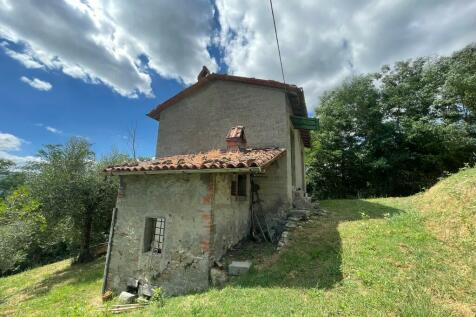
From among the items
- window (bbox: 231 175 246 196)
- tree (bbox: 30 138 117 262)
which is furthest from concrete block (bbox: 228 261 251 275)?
tree (bbox: 30 138 117 262)

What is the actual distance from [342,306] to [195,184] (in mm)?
4647

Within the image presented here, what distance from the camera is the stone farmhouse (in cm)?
685

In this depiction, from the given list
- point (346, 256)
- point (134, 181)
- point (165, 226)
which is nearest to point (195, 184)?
point (165, 226)

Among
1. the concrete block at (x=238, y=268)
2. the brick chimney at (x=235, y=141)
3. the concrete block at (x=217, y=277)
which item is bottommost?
the concrete block at (x=217, y=277)

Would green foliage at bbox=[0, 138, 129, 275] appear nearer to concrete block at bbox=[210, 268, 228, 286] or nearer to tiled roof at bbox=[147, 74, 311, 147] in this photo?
tiled roof at bbox=[147, 74, 311, 147]

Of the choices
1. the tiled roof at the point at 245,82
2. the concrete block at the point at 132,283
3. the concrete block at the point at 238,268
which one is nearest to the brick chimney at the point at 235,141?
the tiled roof at the point at 245,82

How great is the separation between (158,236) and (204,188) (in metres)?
2.47

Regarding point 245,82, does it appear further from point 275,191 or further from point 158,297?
point 158,297

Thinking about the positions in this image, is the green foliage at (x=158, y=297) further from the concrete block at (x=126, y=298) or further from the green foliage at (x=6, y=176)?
the green foliage at (x=6, y=176)

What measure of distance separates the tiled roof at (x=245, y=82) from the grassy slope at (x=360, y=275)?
5.57 metres

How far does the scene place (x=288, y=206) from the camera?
9.91m

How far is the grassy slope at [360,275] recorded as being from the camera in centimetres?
449

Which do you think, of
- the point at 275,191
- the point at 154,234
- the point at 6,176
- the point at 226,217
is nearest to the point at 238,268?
the point at 226,217

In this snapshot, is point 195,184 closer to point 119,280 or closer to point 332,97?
point 119,280
